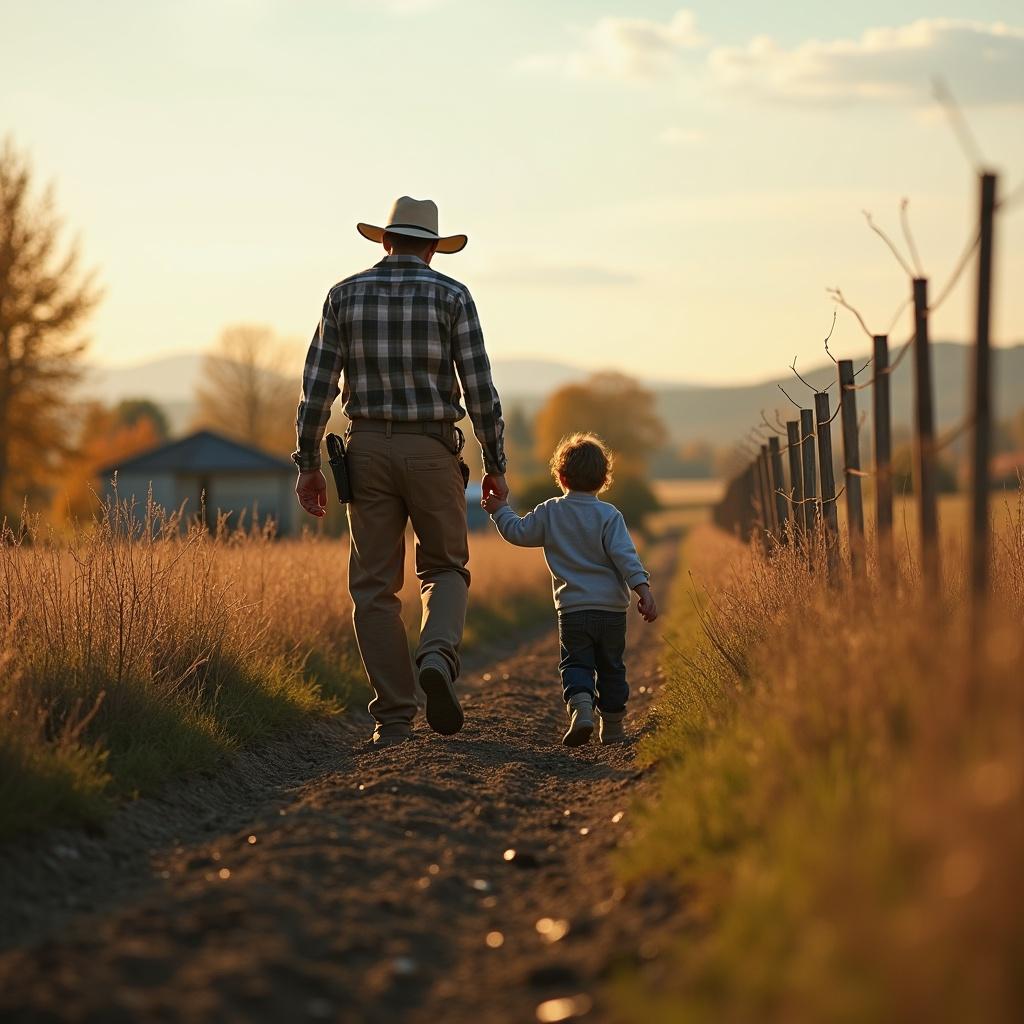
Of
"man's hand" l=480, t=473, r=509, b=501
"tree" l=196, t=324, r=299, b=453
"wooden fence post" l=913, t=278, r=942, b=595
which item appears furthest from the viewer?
"tree" l=196, t=324, r=299, b=453

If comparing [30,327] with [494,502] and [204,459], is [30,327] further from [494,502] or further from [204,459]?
[494,502]

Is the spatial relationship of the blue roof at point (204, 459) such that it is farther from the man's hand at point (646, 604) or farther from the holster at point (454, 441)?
the man's hand at point (646, 604)

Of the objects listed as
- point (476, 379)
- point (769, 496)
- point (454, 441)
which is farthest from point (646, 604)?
point (769, 496)

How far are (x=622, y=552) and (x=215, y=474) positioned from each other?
37728 mm

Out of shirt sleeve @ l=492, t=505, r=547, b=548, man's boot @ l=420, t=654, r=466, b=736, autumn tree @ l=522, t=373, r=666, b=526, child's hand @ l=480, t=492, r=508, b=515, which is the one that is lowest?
man's boot @ l=420, t=654, r=466, b=736

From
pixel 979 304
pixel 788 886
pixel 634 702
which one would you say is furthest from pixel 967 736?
pixel 634 702

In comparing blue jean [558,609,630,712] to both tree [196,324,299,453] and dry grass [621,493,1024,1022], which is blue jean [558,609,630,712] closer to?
dry grass [621,493,1024,1022]

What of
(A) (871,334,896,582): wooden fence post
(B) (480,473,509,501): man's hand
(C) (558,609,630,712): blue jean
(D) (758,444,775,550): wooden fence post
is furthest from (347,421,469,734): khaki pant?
(D) (758,444,775,550): wooden fence post

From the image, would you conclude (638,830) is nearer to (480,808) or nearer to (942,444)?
(480,808)

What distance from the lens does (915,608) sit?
4.56m

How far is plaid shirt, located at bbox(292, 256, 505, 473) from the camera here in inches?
269

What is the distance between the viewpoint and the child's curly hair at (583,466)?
737 cm

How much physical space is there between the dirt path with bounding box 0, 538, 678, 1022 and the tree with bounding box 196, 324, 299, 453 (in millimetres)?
60554

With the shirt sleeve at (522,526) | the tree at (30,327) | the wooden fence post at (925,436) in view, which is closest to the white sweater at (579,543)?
the shirt sleeve at (522,526)
